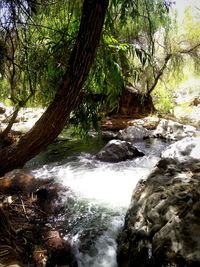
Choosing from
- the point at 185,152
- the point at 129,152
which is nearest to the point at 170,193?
the point at 185,152

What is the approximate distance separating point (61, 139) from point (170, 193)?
795cm

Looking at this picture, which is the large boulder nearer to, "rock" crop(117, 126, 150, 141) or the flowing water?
the flowing water

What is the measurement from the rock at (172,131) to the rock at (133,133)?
377mm

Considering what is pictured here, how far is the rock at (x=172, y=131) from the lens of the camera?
34.1 ft

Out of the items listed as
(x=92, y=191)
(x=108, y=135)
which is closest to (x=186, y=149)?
(x=92, y=191)

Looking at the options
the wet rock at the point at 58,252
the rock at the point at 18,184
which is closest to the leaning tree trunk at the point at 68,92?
the wet rock at the point at 58,252

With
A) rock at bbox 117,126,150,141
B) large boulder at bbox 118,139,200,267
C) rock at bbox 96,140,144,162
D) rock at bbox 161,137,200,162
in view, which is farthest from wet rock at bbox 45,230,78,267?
rock at bbox 117,126,150,141

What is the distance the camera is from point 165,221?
2.77 m

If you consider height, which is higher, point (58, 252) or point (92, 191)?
→ point (58, 252)

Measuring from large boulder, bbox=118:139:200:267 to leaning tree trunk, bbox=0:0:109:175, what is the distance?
4.10 ft

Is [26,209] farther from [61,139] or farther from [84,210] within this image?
[61,139]

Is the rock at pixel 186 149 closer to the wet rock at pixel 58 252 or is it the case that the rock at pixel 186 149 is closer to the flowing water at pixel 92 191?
the flowing water at pixel 92 191

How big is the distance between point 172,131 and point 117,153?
13.3 ft

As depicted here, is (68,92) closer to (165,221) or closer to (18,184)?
(165,221)
